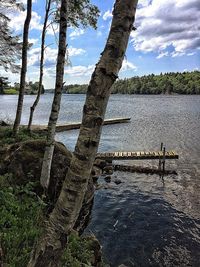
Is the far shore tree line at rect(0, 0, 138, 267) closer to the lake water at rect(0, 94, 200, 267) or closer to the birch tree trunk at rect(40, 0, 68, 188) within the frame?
the birch tree trunk at rect(40, 0, 68, 188)

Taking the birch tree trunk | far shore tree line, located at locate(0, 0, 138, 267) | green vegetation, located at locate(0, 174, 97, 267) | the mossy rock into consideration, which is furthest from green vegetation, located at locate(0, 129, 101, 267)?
far shore tree line, located at locate(0, 0, 138, 267)

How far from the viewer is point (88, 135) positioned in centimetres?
396

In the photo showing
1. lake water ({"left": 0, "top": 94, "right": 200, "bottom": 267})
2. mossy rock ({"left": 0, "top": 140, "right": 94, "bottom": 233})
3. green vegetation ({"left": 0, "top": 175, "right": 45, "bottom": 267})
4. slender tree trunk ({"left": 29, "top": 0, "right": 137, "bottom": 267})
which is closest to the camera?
slender tree trunk ({"left": 29, "top": 0, "right": 137, "bottom": 267})

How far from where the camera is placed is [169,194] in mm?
19469

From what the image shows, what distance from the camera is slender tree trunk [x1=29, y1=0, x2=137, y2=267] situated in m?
3.71

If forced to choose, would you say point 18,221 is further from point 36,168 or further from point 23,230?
point 36,168

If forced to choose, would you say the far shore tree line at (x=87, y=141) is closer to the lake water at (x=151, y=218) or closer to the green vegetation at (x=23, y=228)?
the green vegetation at (x=23, y=228)

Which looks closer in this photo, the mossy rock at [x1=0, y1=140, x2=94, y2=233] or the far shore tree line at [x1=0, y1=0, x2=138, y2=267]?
the far shore tree line at [x1=0, y1=0, x2=138, y2=267]

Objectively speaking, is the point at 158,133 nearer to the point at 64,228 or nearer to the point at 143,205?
the point at 143,205

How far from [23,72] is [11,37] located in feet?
27.3

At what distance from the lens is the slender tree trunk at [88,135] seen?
371 centimetres

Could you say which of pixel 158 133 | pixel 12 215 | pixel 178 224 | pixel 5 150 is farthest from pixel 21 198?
pixel 158 133

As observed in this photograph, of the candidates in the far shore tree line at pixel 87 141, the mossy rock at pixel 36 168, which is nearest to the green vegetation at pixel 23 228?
the mossy rock at pixel 36 168

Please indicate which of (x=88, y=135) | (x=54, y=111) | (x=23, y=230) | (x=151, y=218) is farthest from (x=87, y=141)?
(x=151, y=218)
